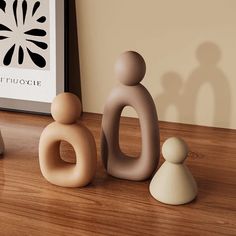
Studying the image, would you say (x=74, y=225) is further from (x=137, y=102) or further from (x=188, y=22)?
(x=188, y=22)

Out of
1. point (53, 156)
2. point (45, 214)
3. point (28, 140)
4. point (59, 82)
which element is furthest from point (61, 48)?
point (45, 214)

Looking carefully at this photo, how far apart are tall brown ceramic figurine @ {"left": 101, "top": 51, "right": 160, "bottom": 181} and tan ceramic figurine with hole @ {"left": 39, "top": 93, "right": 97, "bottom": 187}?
0.17 feet

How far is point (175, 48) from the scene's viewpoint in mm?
883

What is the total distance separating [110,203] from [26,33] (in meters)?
0.58

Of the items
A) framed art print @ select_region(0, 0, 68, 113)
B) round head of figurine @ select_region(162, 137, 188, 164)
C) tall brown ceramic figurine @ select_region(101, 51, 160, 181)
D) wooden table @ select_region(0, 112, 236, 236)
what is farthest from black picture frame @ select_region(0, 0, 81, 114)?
round head of figurine @ select_region(162, 137, 188, 164)

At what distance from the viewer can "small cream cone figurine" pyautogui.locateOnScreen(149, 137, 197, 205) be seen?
1.83ft

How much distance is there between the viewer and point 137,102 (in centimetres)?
60

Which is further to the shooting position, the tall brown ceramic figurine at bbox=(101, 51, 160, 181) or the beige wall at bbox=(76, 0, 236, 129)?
the beige wall at bbox=(76, 0, 236, 129)

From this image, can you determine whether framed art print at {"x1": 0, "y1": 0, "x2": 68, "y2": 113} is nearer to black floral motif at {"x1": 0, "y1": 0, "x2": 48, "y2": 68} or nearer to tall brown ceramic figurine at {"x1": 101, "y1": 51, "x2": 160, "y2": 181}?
black floral motif at {"x1": 0, "y1": 0, "x2": 48, "y2": 68}

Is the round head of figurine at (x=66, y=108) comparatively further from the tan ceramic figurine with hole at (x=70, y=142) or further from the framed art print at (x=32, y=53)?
the framed art print at (x=32, y=53)

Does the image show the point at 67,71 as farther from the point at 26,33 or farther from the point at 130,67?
the point at 130,67

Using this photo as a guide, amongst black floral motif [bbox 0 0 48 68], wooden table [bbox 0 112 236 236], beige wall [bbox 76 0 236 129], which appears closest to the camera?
wooden table [bbox 0 112 236 236]

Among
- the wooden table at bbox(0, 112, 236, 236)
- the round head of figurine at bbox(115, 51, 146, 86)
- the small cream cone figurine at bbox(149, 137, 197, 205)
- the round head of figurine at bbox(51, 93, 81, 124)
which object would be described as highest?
the round head of figurine at bbox(115, 51, 146, 86)

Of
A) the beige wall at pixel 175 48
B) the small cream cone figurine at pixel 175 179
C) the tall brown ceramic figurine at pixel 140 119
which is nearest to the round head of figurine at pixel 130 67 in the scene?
the tall brown ceramic figurine at pixel 140 119
